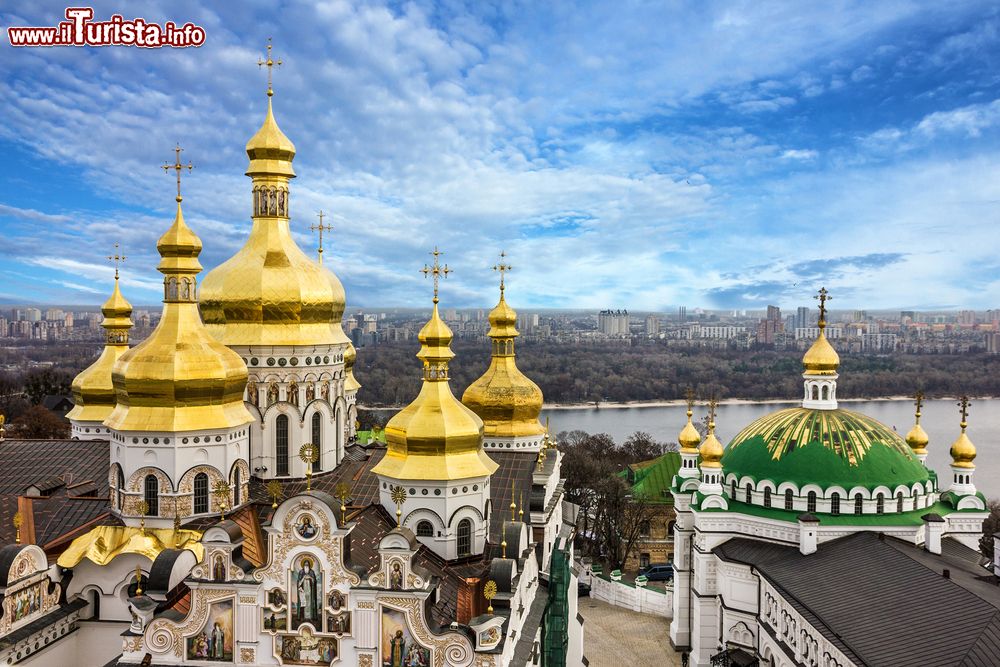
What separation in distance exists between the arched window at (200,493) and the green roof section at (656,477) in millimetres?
16300

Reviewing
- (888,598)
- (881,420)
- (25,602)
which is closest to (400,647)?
(25,602)

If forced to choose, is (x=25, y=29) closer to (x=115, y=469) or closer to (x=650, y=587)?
(x=115, y=469)

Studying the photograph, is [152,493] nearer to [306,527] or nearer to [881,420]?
[306,527]

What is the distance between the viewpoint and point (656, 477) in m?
27.7

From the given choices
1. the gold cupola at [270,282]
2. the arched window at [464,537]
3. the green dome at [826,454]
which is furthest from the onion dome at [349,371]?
the green dome at [826,454]

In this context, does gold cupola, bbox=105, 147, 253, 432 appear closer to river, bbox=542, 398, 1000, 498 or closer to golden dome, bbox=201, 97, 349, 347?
golden dome, bbox=201, 97, 349, 347

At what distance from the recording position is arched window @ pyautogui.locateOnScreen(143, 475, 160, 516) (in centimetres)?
1213

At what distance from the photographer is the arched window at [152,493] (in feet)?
39.8

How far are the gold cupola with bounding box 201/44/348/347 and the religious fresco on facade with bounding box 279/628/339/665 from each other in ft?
18.6

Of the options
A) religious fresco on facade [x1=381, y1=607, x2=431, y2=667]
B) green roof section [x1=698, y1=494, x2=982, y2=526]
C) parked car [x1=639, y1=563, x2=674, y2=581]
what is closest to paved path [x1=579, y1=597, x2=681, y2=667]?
parked car [x1=639, y1=563, x2=674, y2=581]

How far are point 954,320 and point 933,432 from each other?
279 feet

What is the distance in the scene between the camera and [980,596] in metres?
11.3

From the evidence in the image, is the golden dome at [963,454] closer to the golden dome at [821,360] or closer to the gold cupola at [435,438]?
the golden dome at [821,360]

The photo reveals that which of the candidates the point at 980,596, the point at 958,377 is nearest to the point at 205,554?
the point at 980,596
